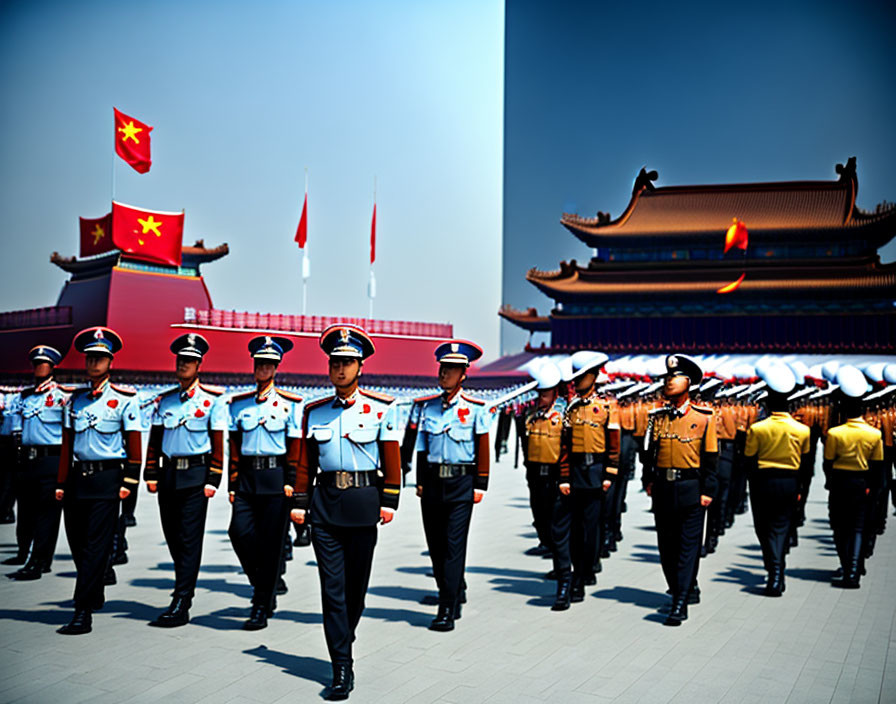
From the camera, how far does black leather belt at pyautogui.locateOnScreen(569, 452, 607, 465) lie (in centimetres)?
647

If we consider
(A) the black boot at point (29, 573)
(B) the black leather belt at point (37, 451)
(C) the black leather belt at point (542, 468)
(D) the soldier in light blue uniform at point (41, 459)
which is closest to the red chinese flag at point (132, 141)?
(D) the soldier in light blue uniform at point (41, 459)

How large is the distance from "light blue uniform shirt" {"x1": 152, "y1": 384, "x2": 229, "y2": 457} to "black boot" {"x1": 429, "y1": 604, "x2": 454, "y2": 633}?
70.4 inches

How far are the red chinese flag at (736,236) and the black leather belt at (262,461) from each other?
3283 cm

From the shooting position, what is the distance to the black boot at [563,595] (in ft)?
19.9

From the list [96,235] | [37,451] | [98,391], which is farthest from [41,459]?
[96,235]

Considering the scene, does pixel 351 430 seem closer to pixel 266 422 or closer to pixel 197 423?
Answer: pixel 266 422

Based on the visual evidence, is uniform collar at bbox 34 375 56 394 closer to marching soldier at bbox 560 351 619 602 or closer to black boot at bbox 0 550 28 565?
black boot at bbox 0 550 28 565

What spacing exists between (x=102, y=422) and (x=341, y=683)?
7.96 ft

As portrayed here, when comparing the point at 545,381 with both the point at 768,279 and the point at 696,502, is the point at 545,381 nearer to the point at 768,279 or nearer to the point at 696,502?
the point at 696,502

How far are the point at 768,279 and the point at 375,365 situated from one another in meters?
16.9

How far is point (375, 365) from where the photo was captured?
3109cm

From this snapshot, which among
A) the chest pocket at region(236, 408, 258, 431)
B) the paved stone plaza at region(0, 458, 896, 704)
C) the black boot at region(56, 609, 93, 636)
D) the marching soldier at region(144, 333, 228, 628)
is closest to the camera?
the paved stone plaza at region(0, 458, 896, 704)

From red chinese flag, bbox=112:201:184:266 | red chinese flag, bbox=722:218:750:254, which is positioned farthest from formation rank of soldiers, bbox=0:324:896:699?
red chinese flag, bbox=722:218:750:254

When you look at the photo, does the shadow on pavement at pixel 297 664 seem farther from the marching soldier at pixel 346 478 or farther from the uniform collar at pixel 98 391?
the uniform collar at pixel 98 391
